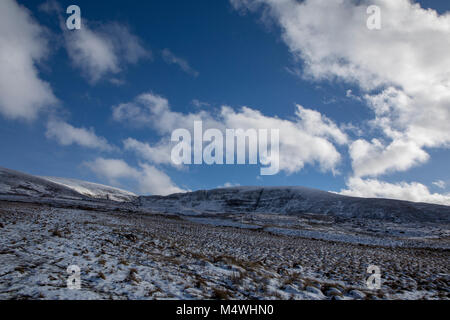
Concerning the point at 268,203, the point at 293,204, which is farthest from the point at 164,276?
the point at 268,203

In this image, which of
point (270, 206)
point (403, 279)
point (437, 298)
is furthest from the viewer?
point (270, 206)

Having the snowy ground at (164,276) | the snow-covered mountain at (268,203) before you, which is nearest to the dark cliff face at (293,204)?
the snow-covered mountain at (268,203)

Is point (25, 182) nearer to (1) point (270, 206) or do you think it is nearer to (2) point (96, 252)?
(1) point (270, 206)

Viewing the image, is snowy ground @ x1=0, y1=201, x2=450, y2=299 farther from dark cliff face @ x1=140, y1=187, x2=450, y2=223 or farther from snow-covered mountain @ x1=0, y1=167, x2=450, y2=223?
dark cliff face @ x1=140, y1=187, x2=450, y2=223

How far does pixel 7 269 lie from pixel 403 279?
1500cm

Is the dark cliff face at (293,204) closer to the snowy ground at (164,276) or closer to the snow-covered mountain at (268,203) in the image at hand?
the snow-covered mountain at (268,203)

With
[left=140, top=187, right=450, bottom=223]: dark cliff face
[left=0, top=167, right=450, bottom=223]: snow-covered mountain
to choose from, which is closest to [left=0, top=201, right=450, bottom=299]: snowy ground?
[left=0, top=167, right=450, bottom=223]: snow-covered mountain

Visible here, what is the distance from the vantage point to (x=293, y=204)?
134375mm

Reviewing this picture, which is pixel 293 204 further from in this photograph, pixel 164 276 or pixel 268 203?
pixel 164 276

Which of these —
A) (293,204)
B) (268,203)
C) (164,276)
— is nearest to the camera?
(164,276)

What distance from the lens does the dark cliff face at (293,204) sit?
304 ft

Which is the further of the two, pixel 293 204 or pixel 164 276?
pixel 293 204
